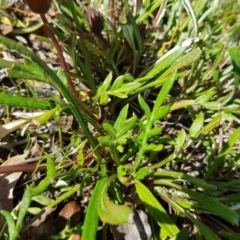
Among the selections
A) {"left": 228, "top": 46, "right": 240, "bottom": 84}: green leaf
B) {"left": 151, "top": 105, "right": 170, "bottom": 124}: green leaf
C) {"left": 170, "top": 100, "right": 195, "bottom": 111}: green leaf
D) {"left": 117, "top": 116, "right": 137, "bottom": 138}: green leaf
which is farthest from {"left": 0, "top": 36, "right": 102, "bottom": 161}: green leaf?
{"left": 228, "top": 46, "right": 240, "bottom": 84}: green leaf

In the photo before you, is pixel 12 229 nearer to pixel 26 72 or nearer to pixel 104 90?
pixel 26 72

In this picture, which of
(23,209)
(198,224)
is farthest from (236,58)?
(23,209)

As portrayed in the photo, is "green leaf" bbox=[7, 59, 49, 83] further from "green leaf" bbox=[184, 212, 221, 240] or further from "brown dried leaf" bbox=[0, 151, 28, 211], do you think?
"green leaf" bbox=[184, 212, 221, 240]

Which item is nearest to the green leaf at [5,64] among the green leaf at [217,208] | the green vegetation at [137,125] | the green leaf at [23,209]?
the green vegetation at [137,125]

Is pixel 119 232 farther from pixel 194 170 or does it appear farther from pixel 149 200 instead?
pixel 194 170

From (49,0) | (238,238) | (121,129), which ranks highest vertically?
(49,0)

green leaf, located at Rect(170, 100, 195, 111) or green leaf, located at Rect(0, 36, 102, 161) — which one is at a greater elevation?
green leaf, located at Rect(0, 36, 102, 161)

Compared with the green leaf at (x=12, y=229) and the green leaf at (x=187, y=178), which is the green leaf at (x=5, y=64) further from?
the green leaf at (x=187, y=178)

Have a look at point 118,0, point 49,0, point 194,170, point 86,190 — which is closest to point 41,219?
point 86,190
